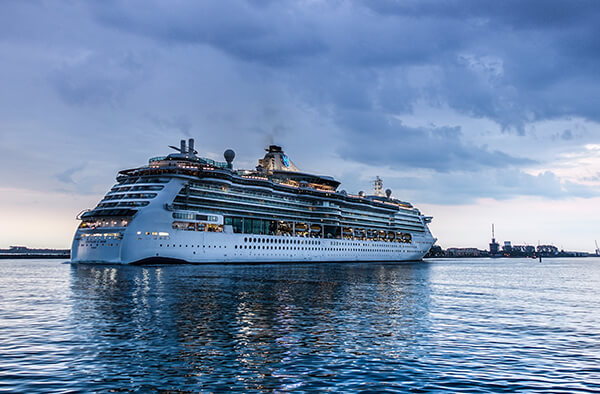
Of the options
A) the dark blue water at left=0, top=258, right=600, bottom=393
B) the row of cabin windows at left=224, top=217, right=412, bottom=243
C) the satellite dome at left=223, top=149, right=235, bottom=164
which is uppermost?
the satellite dome at left=223, top=149, right=235, bottom=164

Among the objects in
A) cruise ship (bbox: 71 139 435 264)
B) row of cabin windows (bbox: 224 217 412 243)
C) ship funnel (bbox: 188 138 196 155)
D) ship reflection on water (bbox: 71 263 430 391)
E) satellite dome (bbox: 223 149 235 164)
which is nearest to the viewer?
ship reflection on water (bbox: 71 263 430 391)

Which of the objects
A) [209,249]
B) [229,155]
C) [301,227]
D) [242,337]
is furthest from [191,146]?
[242,337]

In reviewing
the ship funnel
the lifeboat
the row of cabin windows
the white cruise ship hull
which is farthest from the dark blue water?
the lifeboat

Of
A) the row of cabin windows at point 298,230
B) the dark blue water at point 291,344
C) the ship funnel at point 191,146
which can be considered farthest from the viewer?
the ship funnel at point 191,146

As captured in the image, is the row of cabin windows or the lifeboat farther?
the lifeboat

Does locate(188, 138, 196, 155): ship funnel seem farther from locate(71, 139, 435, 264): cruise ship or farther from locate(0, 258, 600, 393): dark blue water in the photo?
locate(0, 258, 600, 393): dark blue water

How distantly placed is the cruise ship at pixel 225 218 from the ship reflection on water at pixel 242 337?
36.6 meters

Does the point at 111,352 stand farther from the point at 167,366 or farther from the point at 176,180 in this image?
the point at 176,180

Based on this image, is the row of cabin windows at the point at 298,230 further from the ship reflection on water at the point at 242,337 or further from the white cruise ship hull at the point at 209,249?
the ship reflection on water at the point at 242,337

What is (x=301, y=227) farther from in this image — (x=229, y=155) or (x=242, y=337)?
(x=242, y=337)

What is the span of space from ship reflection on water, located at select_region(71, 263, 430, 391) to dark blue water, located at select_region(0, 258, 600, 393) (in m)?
0.06

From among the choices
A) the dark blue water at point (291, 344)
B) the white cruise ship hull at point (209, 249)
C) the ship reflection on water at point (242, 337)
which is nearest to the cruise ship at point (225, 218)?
the white cruise ship hull at point (209, 249)

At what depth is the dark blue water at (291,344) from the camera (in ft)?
41.3

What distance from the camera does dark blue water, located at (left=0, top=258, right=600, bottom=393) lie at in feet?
41.3
